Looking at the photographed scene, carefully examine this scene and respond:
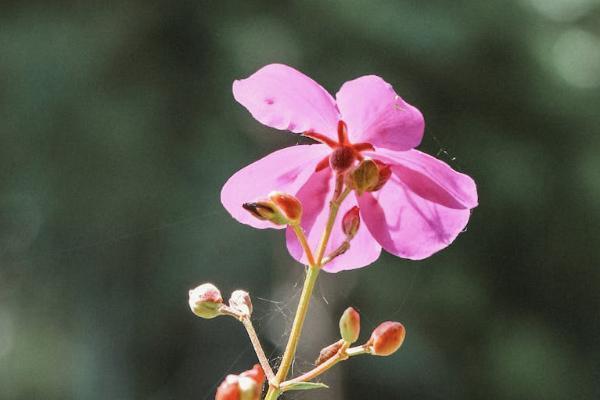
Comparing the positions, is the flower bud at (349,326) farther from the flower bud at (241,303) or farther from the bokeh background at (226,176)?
the bokeh background at (226,176)

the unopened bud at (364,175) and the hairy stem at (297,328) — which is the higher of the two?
the unopened bud at (364,175)

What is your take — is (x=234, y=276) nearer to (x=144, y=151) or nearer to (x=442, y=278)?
(x=144, y=151)

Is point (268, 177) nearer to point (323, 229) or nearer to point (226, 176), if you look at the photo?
point (323, 229)

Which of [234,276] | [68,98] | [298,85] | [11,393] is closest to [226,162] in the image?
[234,276]

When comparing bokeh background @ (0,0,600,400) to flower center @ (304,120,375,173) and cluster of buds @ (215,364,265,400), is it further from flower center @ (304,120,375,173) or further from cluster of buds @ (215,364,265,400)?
Answer: cluster of buds @ (215,364,265,400)

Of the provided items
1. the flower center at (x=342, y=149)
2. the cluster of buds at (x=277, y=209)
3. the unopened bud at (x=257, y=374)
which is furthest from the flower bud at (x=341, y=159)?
the unopened bud at (x=257, y=374)

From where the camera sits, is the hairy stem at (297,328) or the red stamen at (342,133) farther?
the red stamen at (342,133)

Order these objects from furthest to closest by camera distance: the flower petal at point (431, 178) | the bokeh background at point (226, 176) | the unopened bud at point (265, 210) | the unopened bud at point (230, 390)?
the bokeh background at point (226, 176), the flower petal at point (431, 178), the unopened bud at point (265, 210), the unopened bud at point (230, 390)
